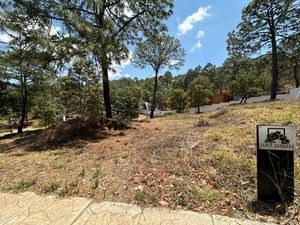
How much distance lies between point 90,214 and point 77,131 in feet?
13.8

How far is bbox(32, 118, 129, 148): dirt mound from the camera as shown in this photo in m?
5.84

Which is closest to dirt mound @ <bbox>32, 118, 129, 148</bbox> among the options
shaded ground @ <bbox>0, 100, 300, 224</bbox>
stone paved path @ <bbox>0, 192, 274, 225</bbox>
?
shaded ground @ <bbox>0, 100, 300, 224</bbox>

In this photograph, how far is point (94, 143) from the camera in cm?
522

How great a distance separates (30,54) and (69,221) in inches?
194

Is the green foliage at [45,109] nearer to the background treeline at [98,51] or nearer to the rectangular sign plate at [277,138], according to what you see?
the background treeline at [98,51]

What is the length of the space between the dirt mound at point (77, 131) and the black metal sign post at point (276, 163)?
4347mm

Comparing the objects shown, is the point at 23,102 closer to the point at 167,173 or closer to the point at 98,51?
the point at 98,51

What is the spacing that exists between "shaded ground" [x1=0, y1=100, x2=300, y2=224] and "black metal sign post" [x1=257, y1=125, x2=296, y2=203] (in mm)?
149

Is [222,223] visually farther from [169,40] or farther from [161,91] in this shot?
[161,91]

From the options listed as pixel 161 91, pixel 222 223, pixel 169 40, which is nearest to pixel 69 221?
pixel 222 223

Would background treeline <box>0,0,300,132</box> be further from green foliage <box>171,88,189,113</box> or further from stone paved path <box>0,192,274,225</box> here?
stone paved path <box>0,192,274,225</box>

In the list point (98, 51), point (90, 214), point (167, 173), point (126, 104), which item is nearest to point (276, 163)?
point (167, 173)

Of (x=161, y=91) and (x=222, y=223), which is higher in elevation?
(x=161, y=91)

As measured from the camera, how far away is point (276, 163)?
2.24 meters
